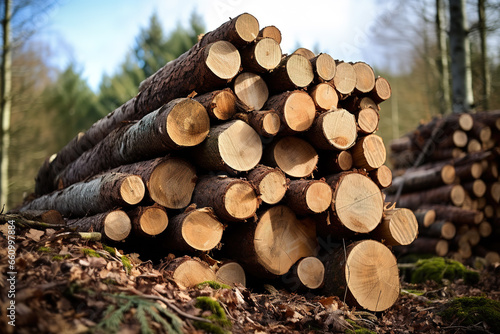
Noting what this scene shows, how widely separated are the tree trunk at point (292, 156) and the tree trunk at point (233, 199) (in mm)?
545

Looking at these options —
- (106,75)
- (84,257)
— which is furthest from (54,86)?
(84,257)

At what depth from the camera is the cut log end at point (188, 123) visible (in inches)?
141

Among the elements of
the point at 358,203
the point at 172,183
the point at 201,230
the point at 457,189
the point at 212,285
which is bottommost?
the point at 457,189

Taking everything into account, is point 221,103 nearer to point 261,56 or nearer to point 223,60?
point 223,60

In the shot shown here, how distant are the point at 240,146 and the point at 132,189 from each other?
1.05 meters

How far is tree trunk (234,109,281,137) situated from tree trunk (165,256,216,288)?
133 cm

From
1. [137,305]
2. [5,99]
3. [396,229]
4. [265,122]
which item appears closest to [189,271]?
Result: [137,305]

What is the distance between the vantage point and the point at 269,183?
11.9 ft

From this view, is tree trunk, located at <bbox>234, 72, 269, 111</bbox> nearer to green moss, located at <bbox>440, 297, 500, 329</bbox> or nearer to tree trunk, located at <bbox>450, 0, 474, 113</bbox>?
green moss, located at <bbox>440, 297, 500, 329</bbox>

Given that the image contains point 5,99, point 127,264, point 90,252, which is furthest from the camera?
point 5,99

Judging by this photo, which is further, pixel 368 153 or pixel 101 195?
pixel 368 153

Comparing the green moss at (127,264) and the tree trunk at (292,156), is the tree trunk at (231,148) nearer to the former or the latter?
the tree trunk at (292,156)

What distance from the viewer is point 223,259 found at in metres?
3.84

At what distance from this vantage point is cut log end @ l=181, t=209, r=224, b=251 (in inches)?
136
